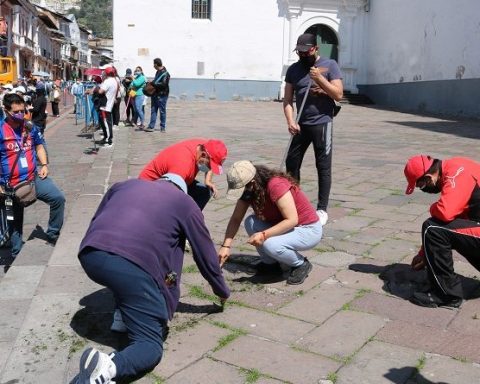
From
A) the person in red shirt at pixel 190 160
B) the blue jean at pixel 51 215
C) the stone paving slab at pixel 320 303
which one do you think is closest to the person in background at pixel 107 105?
the blue jean at pixel 51 215

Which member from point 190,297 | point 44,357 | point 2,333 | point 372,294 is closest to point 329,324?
point 372,294

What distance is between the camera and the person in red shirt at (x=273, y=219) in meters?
3.63

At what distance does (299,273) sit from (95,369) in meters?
1.84

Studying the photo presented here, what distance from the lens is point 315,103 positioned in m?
5.22

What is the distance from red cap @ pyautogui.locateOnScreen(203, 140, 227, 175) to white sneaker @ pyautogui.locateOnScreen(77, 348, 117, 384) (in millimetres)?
1685

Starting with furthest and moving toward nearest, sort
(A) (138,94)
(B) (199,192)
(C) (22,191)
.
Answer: (A) (138,94), (C) (22,191), (B) (199,192)

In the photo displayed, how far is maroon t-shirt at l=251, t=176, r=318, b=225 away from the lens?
369 cm

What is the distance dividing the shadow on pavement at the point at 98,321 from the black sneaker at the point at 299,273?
3.98ft

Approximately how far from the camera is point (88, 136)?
13.6m

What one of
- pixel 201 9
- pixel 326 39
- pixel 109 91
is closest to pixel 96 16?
pixel 201 9

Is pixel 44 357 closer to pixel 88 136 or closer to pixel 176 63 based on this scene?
pixel 88 136

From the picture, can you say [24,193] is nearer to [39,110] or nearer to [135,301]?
[135,301]

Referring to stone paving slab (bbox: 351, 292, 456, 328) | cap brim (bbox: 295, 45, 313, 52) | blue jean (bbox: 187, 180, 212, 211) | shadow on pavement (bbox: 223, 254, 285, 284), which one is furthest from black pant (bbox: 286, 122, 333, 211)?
stone paving slab (bbox: 351, 292, 456, 328)

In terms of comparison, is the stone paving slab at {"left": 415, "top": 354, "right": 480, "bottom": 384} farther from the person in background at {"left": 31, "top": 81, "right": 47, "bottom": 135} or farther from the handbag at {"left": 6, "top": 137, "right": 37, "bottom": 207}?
the person in background at {"left": 31, "top": 81, "right": 47, "bottom": 135}
